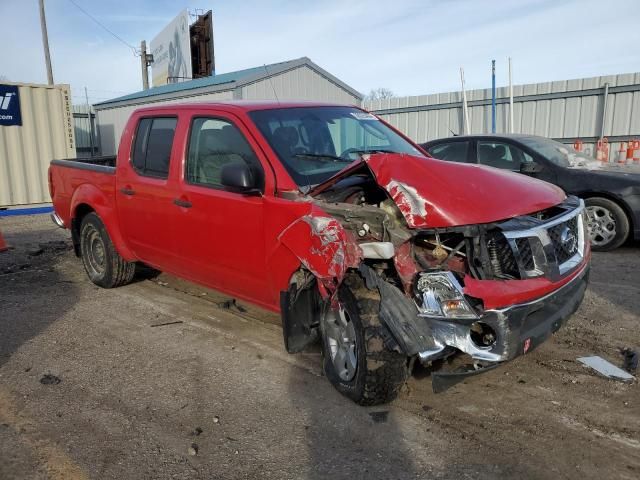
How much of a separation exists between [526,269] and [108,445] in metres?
2.49

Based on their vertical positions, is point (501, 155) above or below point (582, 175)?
above

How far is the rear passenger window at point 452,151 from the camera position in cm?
797

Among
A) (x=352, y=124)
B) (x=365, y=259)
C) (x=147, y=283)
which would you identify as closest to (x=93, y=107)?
(x=147, y=283)

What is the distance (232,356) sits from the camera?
13.3 ft

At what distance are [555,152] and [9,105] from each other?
11733 millimetres

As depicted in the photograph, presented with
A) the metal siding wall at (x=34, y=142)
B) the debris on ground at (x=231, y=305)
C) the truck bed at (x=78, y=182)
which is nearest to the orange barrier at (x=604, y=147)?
the debris on ground at (x=231, y=305)

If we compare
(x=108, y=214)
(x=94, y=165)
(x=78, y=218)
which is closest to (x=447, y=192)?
(x=108, y=214)

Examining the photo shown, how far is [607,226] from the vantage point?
6.93m

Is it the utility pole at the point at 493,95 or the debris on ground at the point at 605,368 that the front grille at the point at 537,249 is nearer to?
the debris on ground at the point at 605,368

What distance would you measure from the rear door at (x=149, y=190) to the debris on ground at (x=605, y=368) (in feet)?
11.0

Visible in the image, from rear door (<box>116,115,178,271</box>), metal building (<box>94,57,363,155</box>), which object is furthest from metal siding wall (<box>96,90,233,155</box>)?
rear door (<box>116,115,178,271</box>)

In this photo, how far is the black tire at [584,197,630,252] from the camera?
679cm

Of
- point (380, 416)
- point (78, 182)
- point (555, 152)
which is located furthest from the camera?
point (555, 152)

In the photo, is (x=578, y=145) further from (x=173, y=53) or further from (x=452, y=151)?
(x=173, y=53)
